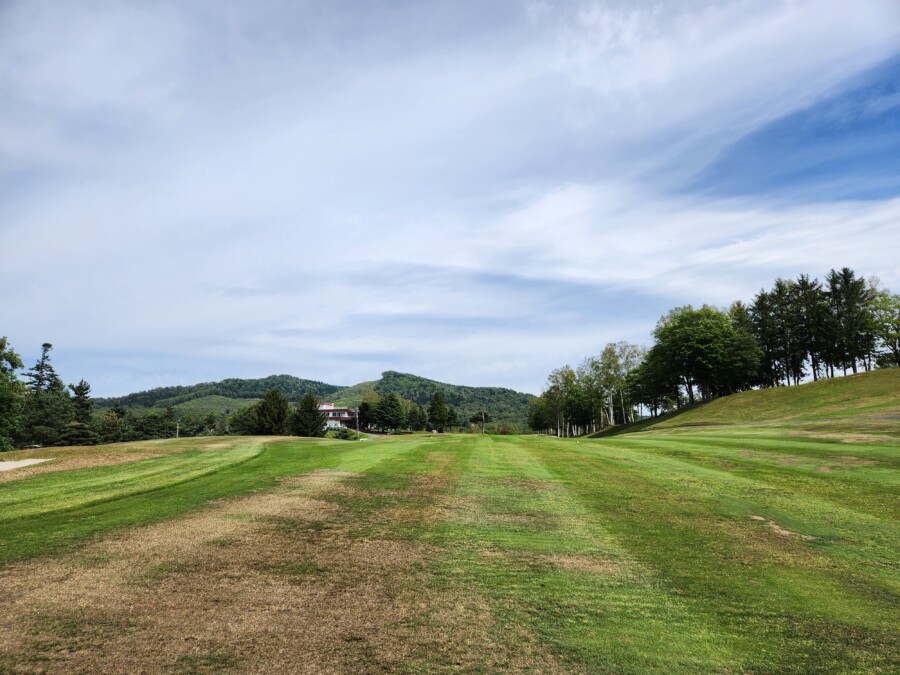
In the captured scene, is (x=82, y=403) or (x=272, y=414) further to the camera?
(x=82, y=403)

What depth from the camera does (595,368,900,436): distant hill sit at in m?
43.2

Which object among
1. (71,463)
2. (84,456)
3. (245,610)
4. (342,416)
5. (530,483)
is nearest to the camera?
(245,610)

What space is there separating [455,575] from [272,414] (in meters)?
83.5

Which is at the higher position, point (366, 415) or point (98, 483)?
point (98, 483)

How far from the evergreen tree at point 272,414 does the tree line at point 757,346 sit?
185 feet

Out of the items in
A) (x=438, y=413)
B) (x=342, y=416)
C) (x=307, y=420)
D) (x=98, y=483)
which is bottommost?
(x=342, y=416)

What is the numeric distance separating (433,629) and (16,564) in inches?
276

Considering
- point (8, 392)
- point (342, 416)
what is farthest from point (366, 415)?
point (8, 392)

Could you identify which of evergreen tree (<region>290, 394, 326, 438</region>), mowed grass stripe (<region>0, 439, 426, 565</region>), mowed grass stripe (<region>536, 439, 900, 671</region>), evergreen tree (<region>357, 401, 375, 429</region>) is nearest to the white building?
evergreen tree (<region>357, 401, 375, 429</region>)

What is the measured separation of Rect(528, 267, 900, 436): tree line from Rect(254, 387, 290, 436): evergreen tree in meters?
56.5

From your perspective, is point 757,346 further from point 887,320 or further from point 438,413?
point 438,413

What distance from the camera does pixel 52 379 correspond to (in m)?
123

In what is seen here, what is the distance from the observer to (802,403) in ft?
174

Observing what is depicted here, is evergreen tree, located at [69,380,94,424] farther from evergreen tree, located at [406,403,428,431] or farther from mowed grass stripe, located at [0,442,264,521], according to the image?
mowed grass stripe, located at [0,442,264,521]
